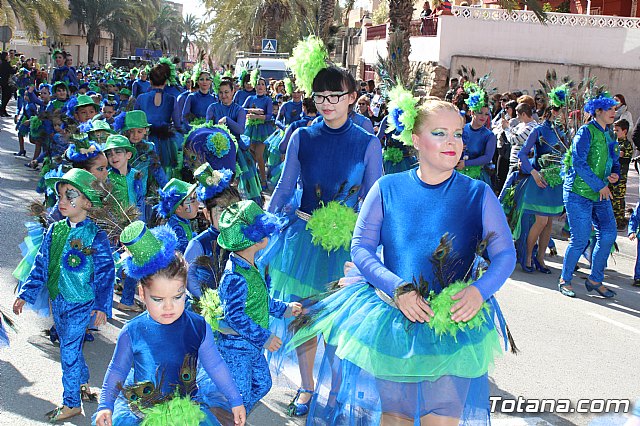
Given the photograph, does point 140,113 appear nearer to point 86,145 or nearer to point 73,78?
point 86,145

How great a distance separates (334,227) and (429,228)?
1355 millimetres

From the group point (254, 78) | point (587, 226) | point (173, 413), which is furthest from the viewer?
point (254, 78)

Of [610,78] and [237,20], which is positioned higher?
[237,20]

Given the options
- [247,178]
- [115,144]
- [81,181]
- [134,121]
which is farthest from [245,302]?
[247,178]

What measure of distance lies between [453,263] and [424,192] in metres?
0.38

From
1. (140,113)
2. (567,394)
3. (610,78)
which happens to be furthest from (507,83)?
(567,394)

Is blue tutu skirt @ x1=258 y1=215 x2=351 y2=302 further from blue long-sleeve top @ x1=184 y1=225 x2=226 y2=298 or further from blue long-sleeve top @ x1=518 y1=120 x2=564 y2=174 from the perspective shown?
blue long-sleeve top @ x1=518 y1=120 x2=564 y2=174

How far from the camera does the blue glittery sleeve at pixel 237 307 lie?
4.07 m

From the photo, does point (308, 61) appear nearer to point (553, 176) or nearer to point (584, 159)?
point (584, 159)

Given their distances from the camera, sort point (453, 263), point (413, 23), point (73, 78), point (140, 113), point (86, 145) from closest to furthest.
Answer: point (453, 263) < point (86, 145) < point (140, 113) < point (73, 78) < point (413, 23)

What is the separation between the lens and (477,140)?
10711 mm

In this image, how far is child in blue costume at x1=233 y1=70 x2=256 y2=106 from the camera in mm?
16391

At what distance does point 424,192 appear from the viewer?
391cm

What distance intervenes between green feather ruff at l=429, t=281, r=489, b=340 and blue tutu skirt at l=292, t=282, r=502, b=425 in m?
0.04
